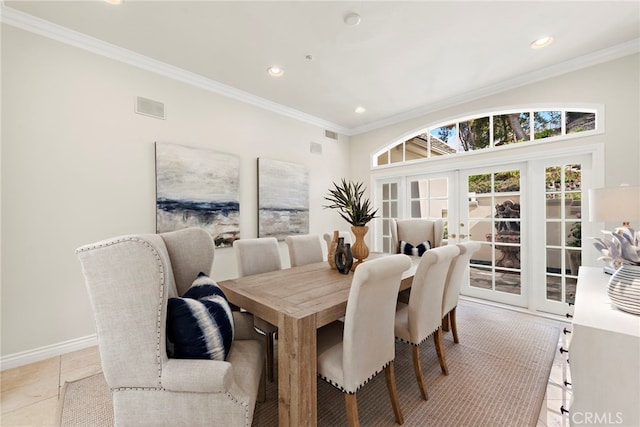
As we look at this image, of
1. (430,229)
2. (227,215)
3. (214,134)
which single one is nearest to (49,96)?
(214,134)

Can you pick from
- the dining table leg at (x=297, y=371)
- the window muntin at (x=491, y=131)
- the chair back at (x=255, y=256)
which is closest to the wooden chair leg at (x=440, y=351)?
the dining table leg at (x=297, y=371)

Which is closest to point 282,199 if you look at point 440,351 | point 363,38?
point 363,38

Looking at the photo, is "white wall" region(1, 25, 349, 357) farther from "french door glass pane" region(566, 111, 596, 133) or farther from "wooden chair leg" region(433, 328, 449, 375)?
"french door glass pane" region(566, 111, 596, 133)

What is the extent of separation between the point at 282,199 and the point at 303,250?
133 centimetres

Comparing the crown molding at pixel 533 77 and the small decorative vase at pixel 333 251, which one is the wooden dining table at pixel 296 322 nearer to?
the small decorative vase at pixel 333 251

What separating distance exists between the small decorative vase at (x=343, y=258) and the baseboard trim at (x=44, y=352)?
243cm

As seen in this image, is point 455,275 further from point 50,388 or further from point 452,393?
point 50,388

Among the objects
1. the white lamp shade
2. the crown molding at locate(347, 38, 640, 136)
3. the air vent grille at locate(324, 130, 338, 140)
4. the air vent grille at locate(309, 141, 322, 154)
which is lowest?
the white lamp shade

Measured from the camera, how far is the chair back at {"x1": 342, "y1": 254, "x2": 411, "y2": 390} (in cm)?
130

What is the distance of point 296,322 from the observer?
1255 mm

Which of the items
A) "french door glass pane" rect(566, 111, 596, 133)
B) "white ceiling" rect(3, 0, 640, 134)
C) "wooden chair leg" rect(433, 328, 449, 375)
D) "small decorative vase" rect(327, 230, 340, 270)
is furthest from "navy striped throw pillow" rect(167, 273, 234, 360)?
"french door glass pane" rect(566, 111, 596, 133)

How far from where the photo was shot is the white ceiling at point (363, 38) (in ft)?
6.88

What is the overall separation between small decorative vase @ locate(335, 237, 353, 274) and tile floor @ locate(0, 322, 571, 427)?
1480 mm

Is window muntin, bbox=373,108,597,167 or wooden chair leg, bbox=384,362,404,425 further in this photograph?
window muntin, bbox=373,108,597,167
